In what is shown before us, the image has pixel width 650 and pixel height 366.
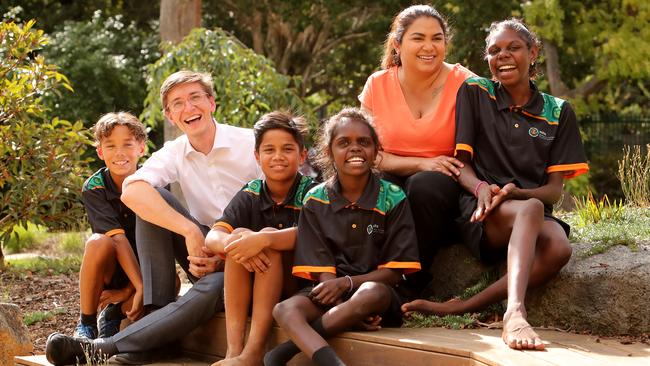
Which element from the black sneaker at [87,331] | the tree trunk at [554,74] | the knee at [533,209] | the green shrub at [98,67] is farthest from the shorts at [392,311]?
the tree trunk at [554,74]

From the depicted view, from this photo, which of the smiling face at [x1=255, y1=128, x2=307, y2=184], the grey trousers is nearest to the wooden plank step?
the grey trousers

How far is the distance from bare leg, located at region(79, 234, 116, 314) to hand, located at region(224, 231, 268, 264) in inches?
36.8

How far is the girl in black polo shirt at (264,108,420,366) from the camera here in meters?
3.67

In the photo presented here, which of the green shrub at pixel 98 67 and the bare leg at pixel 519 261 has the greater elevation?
the green shrub at pixel 98 67

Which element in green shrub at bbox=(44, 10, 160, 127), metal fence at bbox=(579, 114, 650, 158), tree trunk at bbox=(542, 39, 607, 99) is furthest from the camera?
metal fence at bbox=(579, 114, 650, 158)

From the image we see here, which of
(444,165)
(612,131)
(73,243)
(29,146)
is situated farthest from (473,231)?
(612,131)

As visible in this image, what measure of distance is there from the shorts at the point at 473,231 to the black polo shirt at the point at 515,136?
0.43 ft

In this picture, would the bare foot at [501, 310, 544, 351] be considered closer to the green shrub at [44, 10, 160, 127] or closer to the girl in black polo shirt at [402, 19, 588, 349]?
the girl in black polo shirt at [402, 19, 588, 349]

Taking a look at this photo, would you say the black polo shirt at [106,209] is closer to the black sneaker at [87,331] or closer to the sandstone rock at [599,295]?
the black sneaker at [87,331]

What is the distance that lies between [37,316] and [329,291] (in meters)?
2.65

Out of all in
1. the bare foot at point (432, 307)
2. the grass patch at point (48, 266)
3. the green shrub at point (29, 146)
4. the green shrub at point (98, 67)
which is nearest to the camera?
the bare foot at point (432, 307)

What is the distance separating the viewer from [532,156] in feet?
13.2

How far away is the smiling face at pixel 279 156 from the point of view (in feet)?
13.4

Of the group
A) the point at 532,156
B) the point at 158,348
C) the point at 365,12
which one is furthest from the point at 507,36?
the point at 365,12
